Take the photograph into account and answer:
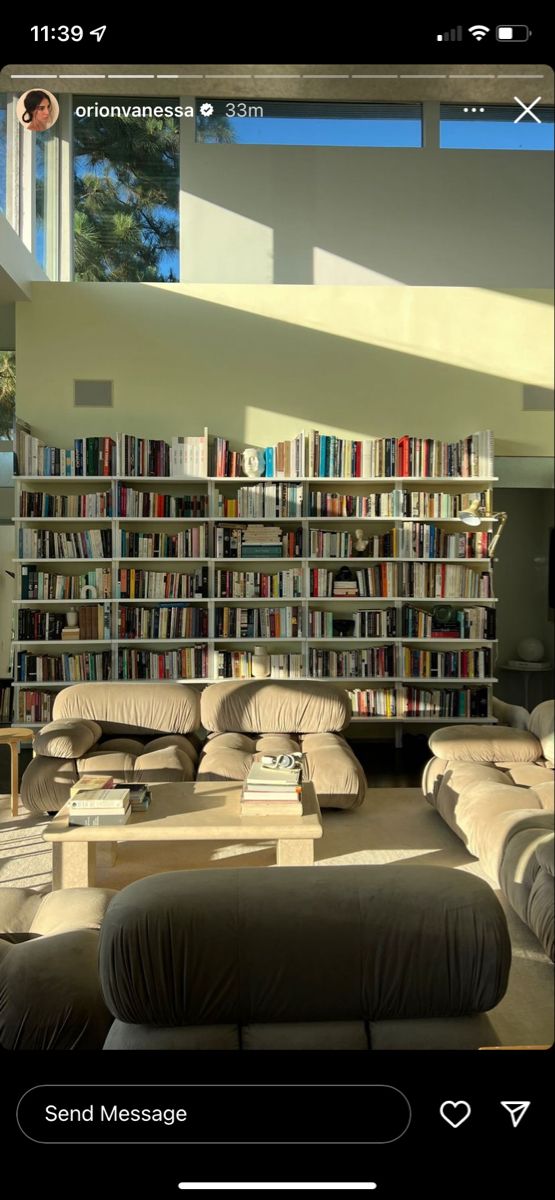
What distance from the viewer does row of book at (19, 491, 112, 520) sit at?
53.5 inches

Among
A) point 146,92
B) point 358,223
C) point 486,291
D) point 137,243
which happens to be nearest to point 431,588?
point 486,291

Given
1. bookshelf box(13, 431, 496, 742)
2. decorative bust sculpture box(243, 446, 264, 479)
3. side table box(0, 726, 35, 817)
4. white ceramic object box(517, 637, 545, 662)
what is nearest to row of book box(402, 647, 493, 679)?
bookshelf box(13, 431, 496, 742)

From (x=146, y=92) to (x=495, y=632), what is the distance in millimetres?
887

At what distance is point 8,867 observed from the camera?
1.67 meters

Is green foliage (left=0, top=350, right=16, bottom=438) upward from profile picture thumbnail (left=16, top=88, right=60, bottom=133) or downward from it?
downward

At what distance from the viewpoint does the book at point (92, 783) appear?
2.20m

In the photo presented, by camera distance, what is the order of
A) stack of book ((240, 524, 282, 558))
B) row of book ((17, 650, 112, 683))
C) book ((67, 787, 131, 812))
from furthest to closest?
1. book ((67, 787, 131, 812))
2. stack of book ((240, 524, 282, 558))
3. row of book ((17, 650, 112, 683))

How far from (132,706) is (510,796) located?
83 centimetres

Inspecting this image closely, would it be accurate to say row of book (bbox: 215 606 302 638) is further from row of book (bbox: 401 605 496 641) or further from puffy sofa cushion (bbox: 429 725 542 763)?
puffy sofa cushion (bbox: 429 725 542 763)

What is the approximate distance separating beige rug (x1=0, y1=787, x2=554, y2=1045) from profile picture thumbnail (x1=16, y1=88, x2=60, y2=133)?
1.02 metres

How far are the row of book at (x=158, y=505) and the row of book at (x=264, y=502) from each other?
39 mm
